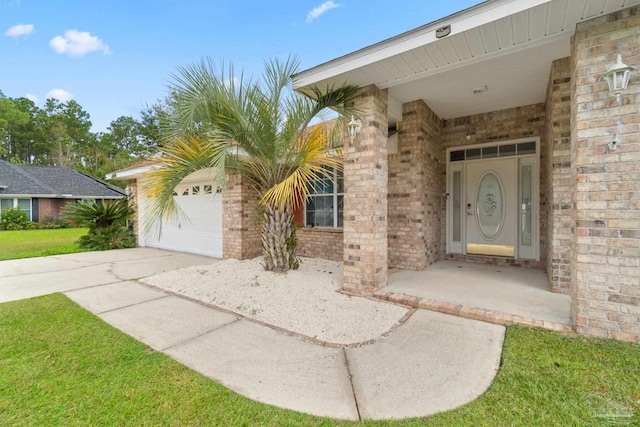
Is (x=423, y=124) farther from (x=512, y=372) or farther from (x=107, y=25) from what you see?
(x=107, y=25)

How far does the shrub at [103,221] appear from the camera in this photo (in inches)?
367

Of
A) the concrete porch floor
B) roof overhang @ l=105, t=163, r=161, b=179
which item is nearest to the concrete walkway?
the concrete porch floor

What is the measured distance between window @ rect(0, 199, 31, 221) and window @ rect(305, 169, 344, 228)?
21.7 meters

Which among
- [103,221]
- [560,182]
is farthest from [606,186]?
[103,221]

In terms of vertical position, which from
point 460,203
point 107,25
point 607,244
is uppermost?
point 107,25

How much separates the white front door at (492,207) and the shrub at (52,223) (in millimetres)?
24339

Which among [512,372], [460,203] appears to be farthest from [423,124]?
[512,372]

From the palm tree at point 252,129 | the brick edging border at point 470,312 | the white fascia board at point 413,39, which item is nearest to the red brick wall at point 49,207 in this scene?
the palm tree at point 252,129

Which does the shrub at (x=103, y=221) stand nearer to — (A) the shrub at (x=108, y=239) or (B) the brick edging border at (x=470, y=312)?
(A) the shrub at (x=108, y=239)

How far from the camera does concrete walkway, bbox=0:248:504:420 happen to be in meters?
2.03

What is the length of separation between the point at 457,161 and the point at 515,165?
3.63 feet

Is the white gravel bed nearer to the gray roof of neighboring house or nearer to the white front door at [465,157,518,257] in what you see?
the white front door at [465,157,518,257]

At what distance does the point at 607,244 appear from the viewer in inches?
104

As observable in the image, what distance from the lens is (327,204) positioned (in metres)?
7.13
